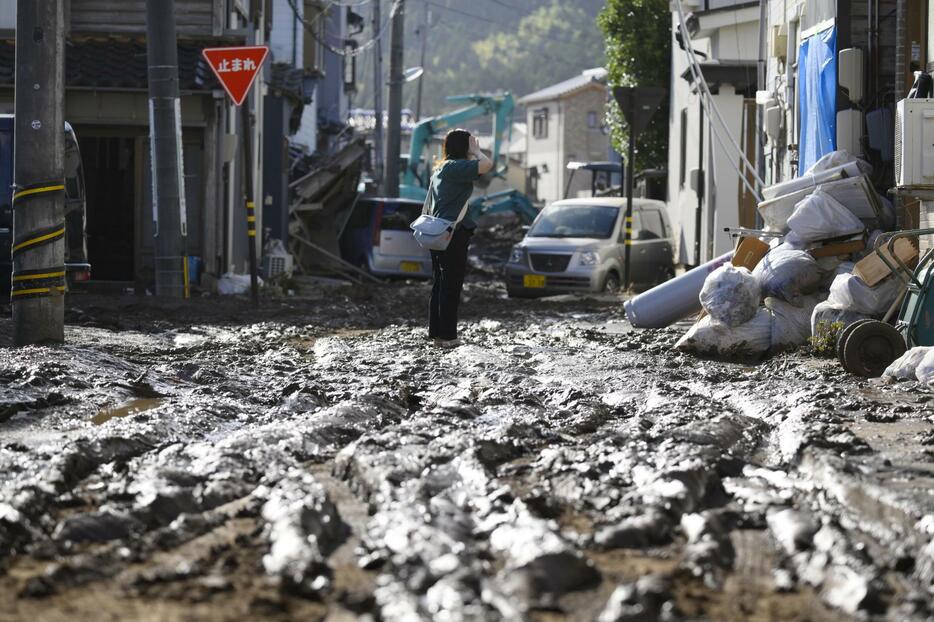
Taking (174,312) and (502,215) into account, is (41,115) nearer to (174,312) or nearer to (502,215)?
(174,312)

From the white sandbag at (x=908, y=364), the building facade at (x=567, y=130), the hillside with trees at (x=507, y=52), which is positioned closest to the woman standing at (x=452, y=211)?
the white sandbag at (x=908, y=364)

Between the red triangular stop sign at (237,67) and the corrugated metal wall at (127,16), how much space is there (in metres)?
5.17

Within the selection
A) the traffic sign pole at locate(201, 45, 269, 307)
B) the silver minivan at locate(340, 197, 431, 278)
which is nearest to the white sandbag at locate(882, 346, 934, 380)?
the traffic sign pole at locate(201, 45, 269, 307)

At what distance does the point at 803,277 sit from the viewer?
11586 mm

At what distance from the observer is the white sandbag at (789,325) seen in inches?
441

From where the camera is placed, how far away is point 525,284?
72.5 ft

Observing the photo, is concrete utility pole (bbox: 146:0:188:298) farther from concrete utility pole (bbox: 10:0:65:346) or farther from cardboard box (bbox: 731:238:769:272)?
cardboard box (bbox: 731:238:769:272)

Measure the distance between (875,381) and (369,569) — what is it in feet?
18.8

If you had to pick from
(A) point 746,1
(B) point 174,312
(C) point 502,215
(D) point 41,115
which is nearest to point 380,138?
(C) point 502,215

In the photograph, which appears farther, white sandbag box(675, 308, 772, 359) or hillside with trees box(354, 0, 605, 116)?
hillside with trees box(354, 0, 605, 116)

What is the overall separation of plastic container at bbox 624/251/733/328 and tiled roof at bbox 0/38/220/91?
8836mm

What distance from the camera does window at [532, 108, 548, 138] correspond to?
84250 millimetres

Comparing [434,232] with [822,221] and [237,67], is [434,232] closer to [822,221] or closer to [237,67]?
[822,221]

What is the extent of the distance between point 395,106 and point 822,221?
21.4 m
